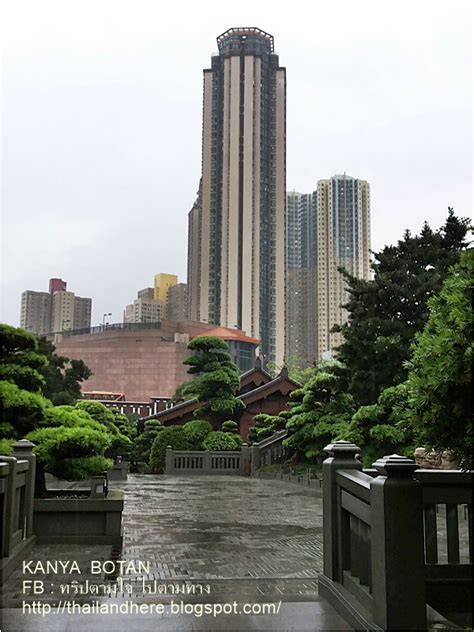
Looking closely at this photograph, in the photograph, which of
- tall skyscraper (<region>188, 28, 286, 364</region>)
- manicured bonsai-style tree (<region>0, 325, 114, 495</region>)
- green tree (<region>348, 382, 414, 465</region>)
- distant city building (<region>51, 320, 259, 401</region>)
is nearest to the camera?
manicured bonsai-style tree (<region>0, 325, 114, 495</region>)

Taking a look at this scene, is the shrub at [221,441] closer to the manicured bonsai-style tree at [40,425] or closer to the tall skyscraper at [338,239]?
the manicured bonsai-style tree at [40,425]

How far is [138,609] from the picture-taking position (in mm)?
3277

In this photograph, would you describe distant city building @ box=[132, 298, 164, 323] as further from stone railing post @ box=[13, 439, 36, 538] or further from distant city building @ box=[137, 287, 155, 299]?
stone railing post @ box=[13, 439, 36, 538]

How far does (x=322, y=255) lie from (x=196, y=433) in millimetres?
30237

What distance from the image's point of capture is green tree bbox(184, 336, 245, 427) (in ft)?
72.9

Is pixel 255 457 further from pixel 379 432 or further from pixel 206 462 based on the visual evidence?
pixel 379 432

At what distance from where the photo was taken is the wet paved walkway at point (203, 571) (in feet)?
10.2

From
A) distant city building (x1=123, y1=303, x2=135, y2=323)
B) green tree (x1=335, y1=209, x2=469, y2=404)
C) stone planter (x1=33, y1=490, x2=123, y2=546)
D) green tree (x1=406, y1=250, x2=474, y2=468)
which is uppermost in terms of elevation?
distant city building (x1=123, y1=303, x2=135, y2=323)

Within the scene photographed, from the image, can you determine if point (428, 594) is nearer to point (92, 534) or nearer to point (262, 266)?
point (92, 534)

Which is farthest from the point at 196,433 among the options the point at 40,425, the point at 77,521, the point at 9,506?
the point at 9,506

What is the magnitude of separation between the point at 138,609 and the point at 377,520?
149cm

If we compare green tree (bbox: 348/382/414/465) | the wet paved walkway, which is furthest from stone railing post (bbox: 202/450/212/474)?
green tree (bbox: 348/382/414/465)

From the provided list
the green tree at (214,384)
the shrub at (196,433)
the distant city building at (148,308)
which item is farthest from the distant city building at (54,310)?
the shrub at (196,433)

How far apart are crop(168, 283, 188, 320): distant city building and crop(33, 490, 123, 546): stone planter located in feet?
180
